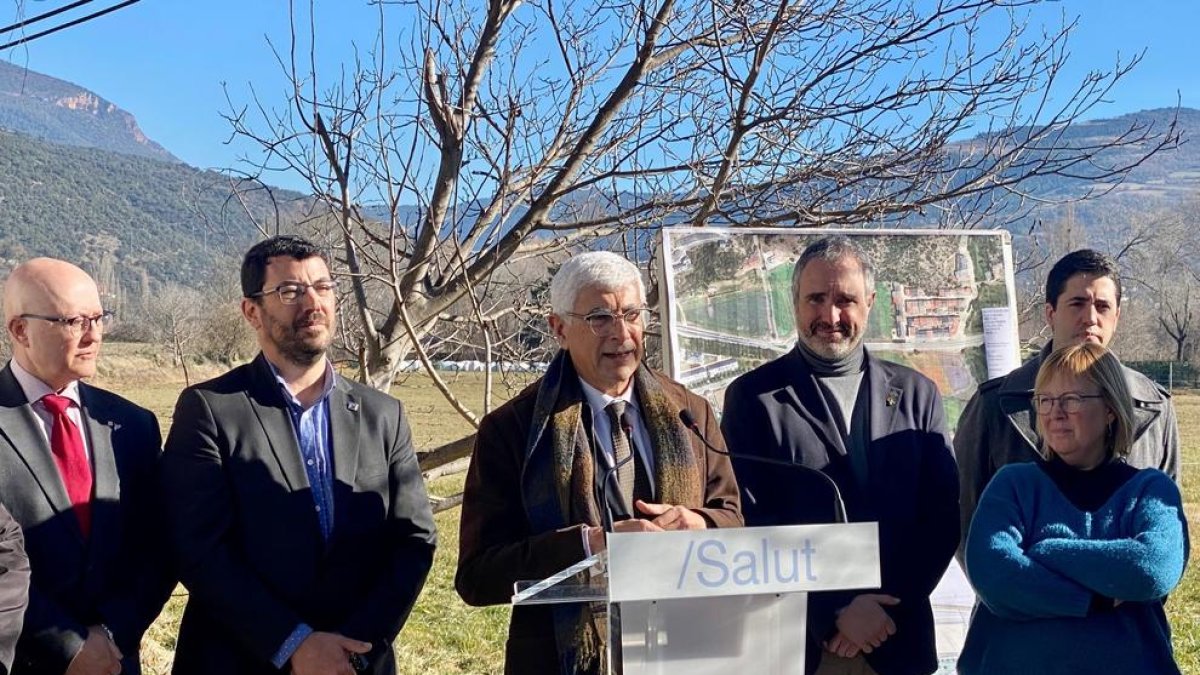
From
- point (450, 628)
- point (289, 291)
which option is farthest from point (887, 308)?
point (450, 628)

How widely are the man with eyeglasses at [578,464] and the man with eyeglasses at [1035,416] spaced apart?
96 centimetres

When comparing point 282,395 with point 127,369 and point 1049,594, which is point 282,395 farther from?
point 127,369

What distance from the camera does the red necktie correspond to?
3.06m

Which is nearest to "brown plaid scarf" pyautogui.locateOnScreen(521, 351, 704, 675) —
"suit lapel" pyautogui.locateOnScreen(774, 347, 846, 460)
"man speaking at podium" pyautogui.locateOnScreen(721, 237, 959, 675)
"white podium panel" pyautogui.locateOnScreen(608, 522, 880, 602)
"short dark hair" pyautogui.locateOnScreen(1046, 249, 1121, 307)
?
"man speaking at podium" pyautogui.locateOnScreen(721, 237, 959, 675)

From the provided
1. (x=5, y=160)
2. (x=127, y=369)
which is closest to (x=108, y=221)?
(x=5, y=160)

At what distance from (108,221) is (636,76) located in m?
93.7

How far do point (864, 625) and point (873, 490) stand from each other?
0.39 m

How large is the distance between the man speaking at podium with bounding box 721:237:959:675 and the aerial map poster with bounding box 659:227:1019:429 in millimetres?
755

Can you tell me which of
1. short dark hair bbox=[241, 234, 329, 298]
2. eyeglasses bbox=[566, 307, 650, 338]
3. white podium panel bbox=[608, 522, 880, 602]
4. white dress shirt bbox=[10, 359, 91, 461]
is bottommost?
white podium panel bbox=[608, 522, 880, 602]

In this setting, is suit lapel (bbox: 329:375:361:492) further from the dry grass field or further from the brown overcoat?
the dry grass field

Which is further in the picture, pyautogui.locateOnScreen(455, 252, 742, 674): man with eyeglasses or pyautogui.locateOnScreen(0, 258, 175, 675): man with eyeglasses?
pyautogui.locateOnScreen(0, 258, 175, 675): man with eyeglasses

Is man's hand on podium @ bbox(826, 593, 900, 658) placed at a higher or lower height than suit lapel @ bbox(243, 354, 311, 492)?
lower

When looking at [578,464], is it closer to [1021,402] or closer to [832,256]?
[832,256]

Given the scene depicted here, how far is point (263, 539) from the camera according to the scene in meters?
3.05
